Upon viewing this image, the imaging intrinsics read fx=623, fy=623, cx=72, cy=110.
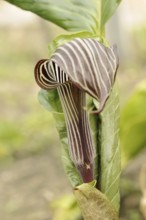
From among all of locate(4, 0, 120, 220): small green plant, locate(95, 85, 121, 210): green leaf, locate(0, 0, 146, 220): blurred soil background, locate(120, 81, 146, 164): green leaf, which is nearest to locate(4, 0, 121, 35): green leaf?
locate(4, 0, 120, 220): small green plant

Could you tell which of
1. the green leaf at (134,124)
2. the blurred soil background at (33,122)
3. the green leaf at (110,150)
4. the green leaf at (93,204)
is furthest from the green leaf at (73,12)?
the blurred soil background at (33,122)

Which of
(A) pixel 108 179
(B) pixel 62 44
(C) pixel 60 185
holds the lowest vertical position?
(C) pixel 60 185

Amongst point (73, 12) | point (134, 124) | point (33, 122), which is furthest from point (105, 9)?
point (33, 122)

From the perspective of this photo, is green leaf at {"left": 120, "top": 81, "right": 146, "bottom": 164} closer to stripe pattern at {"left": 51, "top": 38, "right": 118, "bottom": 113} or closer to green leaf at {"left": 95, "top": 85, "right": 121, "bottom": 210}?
green leaf at {"left": 95, "top": 85, "right": 121, "bottom": 210}

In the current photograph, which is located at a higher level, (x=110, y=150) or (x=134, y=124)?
(x=110, y=150)

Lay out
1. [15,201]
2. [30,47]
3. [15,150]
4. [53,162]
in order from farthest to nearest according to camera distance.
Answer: [30,47] < [15,150] < [53,162] < [15,201]

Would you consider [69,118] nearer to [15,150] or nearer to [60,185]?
[60,185]

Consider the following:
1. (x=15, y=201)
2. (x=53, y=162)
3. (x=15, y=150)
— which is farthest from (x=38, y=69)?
(x=15, y=150)

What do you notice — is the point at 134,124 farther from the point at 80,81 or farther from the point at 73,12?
the point at 80,81
